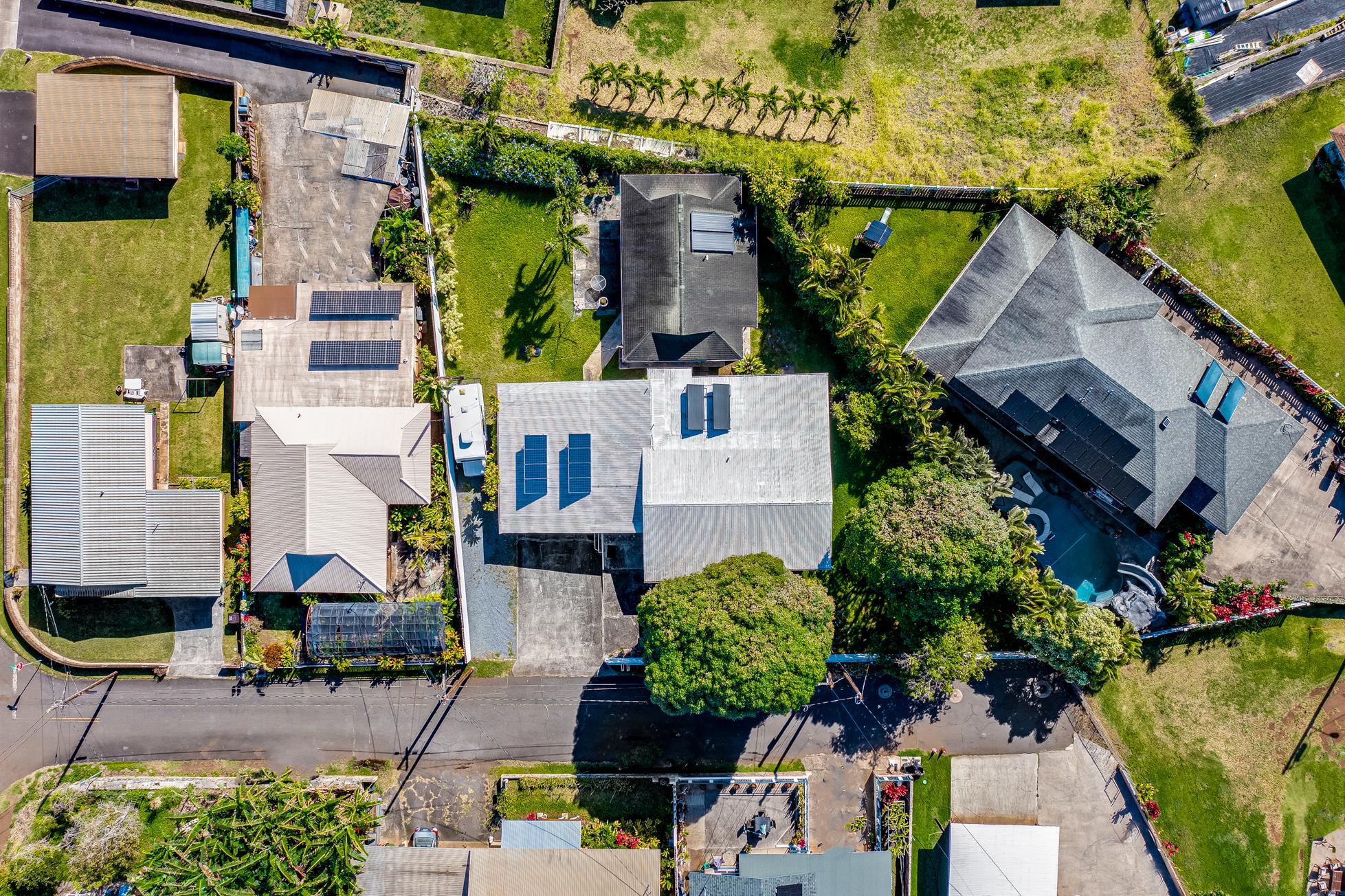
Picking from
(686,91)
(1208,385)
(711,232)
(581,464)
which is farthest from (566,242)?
(1208,385)

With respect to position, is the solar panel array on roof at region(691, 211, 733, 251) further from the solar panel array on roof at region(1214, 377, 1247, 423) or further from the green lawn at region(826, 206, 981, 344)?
the solar panel array on roof at region(1214, 377, 1247, 423)

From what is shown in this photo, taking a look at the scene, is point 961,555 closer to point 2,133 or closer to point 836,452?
point 836,452

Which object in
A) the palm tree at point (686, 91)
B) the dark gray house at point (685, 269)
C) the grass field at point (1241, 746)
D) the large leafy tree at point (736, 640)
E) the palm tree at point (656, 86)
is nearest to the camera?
the large leafy tree at point (736, 640)

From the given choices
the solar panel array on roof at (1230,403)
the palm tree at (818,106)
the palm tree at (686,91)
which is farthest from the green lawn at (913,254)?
the solar panel array on roof at (1230,403)

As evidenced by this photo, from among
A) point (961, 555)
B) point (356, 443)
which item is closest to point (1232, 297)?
point (961, 555)

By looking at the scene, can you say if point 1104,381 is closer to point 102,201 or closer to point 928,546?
point 928,546

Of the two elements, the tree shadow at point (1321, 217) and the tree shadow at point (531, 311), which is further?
the tree shadow at point (1321, 217)

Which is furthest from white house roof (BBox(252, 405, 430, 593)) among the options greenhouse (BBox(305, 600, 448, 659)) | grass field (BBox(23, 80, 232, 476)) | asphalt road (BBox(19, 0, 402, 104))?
asphalt road (BBox(19, 0, 402, 104))

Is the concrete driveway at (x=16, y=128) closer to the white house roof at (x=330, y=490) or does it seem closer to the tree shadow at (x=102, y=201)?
the tree shadow at (x=102, y=201)
